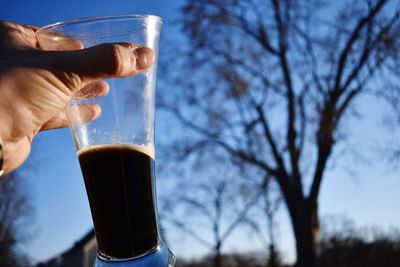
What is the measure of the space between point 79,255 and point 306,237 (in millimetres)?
22184

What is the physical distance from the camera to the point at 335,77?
1284cm

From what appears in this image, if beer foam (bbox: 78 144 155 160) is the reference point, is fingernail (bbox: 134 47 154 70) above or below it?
above

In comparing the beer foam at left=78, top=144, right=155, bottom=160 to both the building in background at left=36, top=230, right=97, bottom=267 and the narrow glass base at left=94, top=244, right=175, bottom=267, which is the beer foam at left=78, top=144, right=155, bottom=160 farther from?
the building in background at left=36, top=230, right=97, bottom=267

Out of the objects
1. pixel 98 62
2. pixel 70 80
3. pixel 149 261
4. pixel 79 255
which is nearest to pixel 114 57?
pixel 98 62

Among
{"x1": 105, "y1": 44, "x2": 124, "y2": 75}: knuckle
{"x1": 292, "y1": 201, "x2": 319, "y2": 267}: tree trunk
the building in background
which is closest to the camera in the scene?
{"x1": 105, "y1": 44, "x2": 124, "y2": 75}: knuckle

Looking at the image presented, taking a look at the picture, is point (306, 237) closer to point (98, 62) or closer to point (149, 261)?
point (149, 261)

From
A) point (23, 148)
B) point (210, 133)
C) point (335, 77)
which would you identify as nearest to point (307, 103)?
point (335, 77)

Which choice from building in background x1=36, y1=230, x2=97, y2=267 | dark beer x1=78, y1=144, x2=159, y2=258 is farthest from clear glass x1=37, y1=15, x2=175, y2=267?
building in background x1=36, y1=230, x2=97, y2=267

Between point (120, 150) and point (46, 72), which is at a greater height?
point (46, 72)

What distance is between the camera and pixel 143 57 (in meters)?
1.14

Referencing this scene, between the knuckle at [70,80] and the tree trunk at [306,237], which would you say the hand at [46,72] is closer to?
the knuckle at [70,80]

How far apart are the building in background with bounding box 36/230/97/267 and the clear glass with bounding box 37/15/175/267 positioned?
3070 cm

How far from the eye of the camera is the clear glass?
1100 mm

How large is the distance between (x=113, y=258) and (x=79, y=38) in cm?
53
